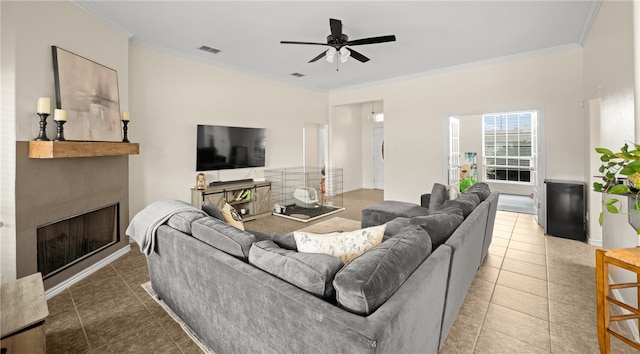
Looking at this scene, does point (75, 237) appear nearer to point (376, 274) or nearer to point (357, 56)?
point (376, 274)

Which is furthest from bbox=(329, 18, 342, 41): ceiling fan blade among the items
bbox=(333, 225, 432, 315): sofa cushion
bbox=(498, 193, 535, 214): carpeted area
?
Answer: bbox=(498, 193, 535, 214): carpeted area

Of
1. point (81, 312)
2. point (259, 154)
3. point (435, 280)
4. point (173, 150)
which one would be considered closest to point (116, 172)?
point (173, 150)

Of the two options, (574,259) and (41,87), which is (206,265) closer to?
(41,87)

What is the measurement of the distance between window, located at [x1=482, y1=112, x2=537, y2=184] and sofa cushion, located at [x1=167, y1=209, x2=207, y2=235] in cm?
795

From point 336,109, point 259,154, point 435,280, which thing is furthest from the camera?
point 336,109

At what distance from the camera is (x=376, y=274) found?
3.67 feet

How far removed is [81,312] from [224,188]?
263 cm

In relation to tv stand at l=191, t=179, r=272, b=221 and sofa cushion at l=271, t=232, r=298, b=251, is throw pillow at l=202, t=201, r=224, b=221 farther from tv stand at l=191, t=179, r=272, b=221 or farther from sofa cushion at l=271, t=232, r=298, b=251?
tv stand at l=191, t=179, r=272, b=221

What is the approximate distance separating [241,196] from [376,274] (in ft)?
13.7

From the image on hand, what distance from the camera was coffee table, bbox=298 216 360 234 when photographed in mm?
4392

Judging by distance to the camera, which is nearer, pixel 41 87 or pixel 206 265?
pixel 206 265

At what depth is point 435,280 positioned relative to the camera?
140 centimetres

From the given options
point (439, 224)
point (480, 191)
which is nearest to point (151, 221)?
point (439, 224)

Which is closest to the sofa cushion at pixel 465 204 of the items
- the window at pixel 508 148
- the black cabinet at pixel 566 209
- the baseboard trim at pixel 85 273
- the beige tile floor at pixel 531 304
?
the beige tile floor at pixel 531 304
